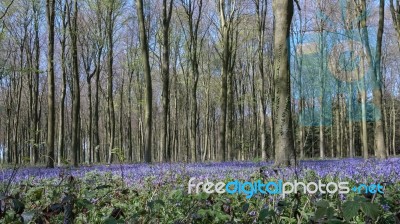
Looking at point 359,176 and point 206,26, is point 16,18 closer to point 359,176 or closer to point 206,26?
point 206,26

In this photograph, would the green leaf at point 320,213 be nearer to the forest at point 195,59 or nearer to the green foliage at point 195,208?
the green foliage at point 195,208

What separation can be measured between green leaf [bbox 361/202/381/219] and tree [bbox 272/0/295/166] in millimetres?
5441

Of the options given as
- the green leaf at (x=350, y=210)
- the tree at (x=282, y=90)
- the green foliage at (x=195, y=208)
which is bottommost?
the green foliage at (x=195, y=208)

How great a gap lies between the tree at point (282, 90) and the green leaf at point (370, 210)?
5.44 meters

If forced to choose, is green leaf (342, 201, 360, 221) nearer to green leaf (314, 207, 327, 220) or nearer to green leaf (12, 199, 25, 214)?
green leaf (314, 207, 327, 220)

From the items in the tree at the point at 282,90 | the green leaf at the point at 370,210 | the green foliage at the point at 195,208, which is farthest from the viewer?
the tree at the point at 282,90

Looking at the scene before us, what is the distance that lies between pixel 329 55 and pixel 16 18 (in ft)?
83.8

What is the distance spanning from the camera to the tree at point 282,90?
7.73 m

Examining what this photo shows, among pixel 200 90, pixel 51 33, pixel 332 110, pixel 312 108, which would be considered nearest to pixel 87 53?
pixel 51 33

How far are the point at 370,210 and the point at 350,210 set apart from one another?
0.09 m

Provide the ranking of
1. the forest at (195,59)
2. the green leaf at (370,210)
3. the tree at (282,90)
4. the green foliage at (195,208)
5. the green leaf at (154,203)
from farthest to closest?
the forest at (195,59), the tree at (282,90), the green leaf at (154,203), the green foliage at (195,208), the green leaf at (370,210)

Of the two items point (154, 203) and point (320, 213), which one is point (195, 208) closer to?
point (154, 203)

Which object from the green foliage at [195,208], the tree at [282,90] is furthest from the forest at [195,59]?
the green foliage at [195,208]

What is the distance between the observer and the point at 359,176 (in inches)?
207
